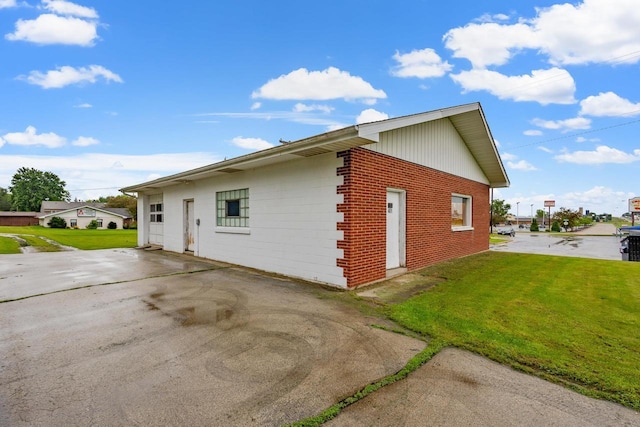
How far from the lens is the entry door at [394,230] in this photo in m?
8.15

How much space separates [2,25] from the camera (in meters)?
10.7

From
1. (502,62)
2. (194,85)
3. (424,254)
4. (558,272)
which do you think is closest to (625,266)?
(558,272)

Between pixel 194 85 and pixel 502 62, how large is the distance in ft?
44.3

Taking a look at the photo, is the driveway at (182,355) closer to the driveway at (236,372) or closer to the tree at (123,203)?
the driveway at (236,372)

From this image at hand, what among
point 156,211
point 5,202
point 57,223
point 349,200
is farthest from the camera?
point 5,202

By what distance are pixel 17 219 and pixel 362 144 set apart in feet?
282

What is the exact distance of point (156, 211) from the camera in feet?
51.1

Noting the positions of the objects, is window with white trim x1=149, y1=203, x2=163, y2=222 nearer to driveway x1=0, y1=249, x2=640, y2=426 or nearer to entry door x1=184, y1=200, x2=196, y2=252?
entry door x1=184, y1=200, x2=196, y2=252

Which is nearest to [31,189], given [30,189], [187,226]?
[30,189]

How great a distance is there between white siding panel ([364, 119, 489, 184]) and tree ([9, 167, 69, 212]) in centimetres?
10278

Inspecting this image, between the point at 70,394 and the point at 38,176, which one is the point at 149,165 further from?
the point at 38,176

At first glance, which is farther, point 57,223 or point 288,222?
point 57,223

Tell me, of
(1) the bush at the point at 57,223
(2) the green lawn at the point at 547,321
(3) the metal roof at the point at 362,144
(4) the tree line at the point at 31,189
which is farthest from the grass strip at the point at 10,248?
(4) the tree line at the point at 31,189

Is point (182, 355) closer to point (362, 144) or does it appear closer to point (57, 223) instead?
point (362, 144)
